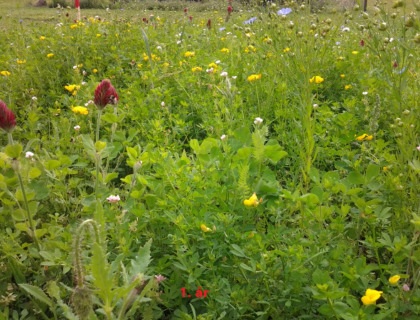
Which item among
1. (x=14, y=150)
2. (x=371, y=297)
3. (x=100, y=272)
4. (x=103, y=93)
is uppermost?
(x=103, y=93)

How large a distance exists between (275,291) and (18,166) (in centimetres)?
101

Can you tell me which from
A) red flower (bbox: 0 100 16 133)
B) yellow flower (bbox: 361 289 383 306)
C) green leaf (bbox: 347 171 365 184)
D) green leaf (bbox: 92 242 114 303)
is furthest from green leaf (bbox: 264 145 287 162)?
red flower (bbox: 0 100 16 133)

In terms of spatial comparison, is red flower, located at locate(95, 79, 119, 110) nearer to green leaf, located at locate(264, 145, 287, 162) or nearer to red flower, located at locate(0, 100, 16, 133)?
red flower, located at locate(0, 100, 16, 133)

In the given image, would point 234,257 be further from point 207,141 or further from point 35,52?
point 35,52

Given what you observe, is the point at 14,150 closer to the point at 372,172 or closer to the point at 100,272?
the point at 100,272

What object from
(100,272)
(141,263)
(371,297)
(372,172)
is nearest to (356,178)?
(372,172)

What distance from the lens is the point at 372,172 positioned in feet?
4.79

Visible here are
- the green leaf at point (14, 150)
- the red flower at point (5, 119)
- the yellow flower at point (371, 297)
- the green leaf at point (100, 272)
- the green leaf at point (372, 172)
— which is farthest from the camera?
the green leaf at point (372, 172)

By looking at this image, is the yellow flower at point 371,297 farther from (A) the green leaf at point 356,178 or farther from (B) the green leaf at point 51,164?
(B) the green leaf at point 51,164

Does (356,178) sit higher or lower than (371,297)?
higher

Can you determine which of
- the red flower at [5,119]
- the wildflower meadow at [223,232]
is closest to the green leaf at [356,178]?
the wildflower meadow at [223,232]

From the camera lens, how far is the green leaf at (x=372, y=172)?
145 cm

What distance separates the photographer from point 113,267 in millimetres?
1056

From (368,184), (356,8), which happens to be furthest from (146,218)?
(356,8)
